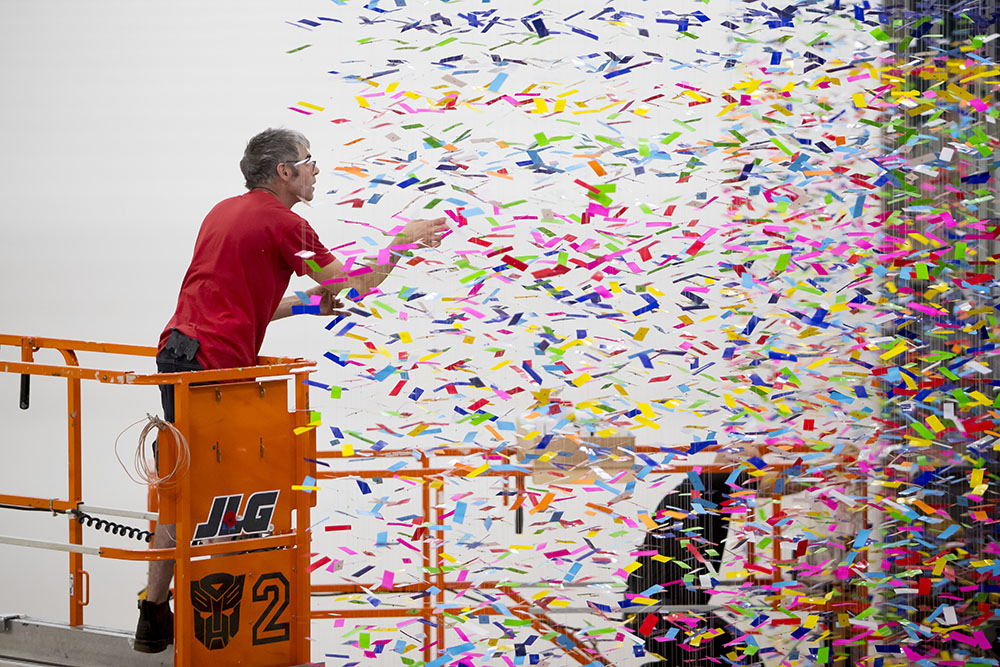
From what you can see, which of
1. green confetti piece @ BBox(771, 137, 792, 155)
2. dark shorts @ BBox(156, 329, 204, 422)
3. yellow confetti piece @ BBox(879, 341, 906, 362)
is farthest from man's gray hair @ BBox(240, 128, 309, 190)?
yellow confetti piece @ BBox(879, 341, 906, 362)

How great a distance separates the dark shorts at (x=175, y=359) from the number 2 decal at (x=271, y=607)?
0.55 meters

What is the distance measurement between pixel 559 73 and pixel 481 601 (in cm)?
158

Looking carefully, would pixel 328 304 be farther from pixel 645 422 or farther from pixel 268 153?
pixel 645 422

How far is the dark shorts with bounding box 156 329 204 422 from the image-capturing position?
2934mm

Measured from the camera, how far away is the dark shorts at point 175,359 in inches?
115

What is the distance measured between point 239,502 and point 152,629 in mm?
455

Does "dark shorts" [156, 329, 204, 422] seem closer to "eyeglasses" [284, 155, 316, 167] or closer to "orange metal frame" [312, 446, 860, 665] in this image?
"orange metal frame" [312, 446, 860, 665]

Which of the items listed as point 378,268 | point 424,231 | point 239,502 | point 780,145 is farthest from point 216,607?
point 780,145

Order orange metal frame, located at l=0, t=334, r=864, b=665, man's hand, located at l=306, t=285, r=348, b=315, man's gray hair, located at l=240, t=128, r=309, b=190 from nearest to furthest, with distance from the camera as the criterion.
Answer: orange metal frame, located at l=0, t=334, r=864, b=665 < man's hand, located at l=306, t=285, r=348, b=315 < man's gray hair, located at l=240, t=128, r=309, b=190

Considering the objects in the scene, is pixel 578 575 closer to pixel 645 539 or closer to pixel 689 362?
pixel 645 539

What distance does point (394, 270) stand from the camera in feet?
9.64

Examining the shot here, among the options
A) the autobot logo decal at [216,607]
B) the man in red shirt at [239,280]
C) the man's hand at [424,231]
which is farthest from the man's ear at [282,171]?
the autobot logo decal at [216,607]

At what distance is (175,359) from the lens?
296 centimetres

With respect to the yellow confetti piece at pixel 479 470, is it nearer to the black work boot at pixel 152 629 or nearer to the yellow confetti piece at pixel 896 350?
the black work boot at pixel 152 629
